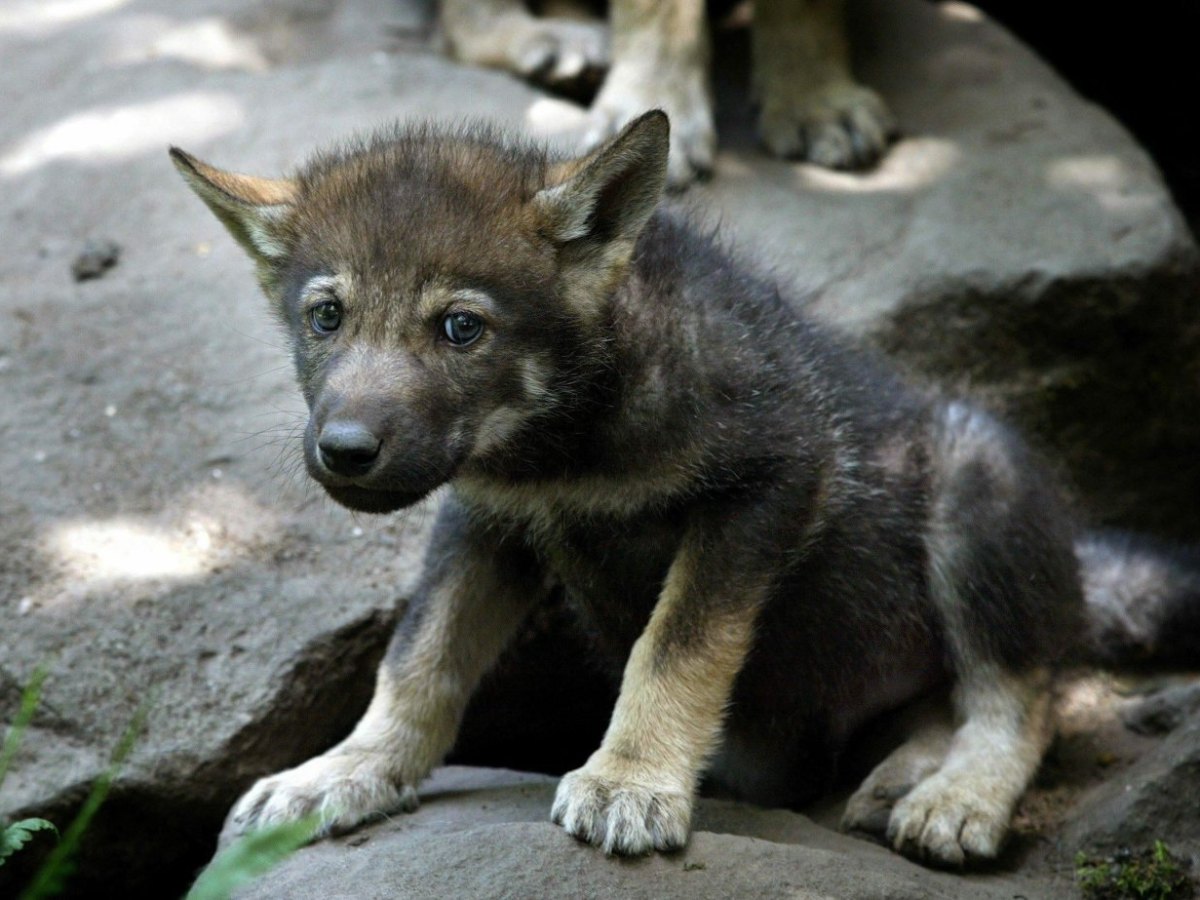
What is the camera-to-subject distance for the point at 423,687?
4.73m

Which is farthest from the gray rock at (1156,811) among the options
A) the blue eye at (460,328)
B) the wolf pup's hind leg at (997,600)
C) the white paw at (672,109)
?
the white paw at (672,109)

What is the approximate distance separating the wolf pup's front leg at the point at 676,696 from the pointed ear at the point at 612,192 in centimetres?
94

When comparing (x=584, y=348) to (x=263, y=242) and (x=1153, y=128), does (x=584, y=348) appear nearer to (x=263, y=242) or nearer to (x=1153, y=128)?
(x=263, y=242)

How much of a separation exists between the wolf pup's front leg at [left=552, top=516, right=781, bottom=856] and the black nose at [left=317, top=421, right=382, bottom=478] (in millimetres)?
1055

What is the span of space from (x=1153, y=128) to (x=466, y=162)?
6.86m

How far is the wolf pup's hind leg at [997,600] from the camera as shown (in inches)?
196

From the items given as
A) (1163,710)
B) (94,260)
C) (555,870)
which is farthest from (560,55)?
(555,870)

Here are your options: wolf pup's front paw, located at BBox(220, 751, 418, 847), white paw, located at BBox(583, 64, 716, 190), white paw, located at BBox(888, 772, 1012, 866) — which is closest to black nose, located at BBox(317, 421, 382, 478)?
wolf pup's front paw, located at BBox(220, 751, 418, 847)

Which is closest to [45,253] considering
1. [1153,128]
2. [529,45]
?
[529,45]

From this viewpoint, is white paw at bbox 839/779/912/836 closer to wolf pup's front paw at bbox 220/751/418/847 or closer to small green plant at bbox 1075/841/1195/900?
small green plant at bbox 1075/841/1195/900

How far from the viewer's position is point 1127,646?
232 inches

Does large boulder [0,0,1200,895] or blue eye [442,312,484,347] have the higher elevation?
blue eye [442,312,484,347]

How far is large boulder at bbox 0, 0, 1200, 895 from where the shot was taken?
16.6ft

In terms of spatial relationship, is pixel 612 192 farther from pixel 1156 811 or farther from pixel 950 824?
pixel 1156 811
